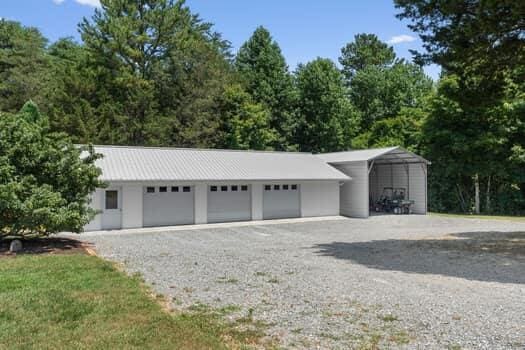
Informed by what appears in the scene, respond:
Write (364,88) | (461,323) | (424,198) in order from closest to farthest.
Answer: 1. (461,323)
2. (424,198)
3. (364,88)

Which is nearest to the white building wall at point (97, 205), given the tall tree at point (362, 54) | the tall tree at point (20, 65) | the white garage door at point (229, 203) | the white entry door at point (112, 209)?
the white entry door at point (112, 209)

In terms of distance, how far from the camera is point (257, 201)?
18.8 metres

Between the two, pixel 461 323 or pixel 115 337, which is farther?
pixel 461 323

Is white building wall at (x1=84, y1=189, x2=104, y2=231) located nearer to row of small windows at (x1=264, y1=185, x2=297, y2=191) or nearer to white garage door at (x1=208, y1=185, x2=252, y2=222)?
white garage door at (x1=208, y1=185, x2=252, y2=222)

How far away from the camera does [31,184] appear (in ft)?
33.6

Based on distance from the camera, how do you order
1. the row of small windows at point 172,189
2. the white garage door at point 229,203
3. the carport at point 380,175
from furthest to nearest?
the carport at point 380,175 < the white garage door at point 229,203 < the row of small windows at point 172,189

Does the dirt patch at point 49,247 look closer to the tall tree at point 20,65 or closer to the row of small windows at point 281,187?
the row of small windows at point 281,187

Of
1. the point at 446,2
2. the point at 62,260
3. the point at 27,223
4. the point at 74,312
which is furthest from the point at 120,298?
the point at 446,2

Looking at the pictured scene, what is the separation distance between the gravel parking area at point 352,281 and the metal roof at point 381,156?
21.0 feet

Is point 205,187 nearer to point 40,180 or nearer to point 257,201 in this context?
point 257,201

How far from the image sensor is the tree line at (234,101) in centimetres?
2322

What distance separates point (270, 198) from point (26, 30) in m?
26.9

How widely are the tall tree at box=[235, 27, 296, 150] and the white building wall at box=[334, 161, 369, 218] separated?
436 inches

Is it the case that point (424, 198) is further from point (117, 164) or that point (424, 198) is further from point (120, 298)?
point (120, 298)
